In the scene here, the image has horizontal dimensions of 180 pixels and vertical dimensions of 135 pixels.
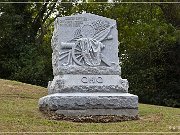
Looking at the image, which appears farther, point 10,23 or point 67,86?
point 10,23

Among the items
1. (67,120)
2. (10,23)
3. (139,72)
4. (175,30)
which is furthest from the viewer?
(10,23)

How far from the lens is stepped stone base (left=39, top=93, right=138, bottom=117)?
33.2 ft

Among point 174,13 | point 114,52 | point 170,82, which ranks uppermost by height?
point 174,13

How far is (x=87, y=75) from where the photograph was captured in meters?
10.8

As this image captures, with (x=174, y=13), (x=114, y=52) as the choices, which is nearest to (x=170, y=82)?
(x=174, y=13)

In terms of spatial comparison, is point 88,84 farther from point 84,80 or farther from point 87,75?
point 87,75

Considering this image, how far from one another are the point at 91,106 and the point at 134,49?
492 inches

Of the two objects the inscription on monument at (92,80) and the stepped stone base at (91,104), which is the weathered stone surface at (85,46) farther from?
the stepped stone base at (91,104)

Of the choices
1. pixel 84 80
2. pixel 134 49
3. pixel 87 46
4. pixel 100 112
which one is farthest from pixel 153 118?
pixel 134 49

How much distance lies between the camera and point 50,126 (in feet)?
29.3

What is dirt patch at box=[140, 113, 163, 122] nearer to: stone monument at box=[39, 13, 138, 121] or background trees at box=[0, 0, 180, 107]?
stone monument at box=[39, 13, 138, 121]

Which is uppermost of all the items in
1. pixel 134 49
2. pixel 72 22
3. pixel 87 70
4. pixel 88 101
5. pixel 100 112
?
pixel 72 22

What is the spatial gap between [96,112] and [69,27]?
2.17 metres

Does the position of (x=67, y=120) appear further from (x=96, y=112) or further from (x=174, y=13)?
(x=174, y=13)
